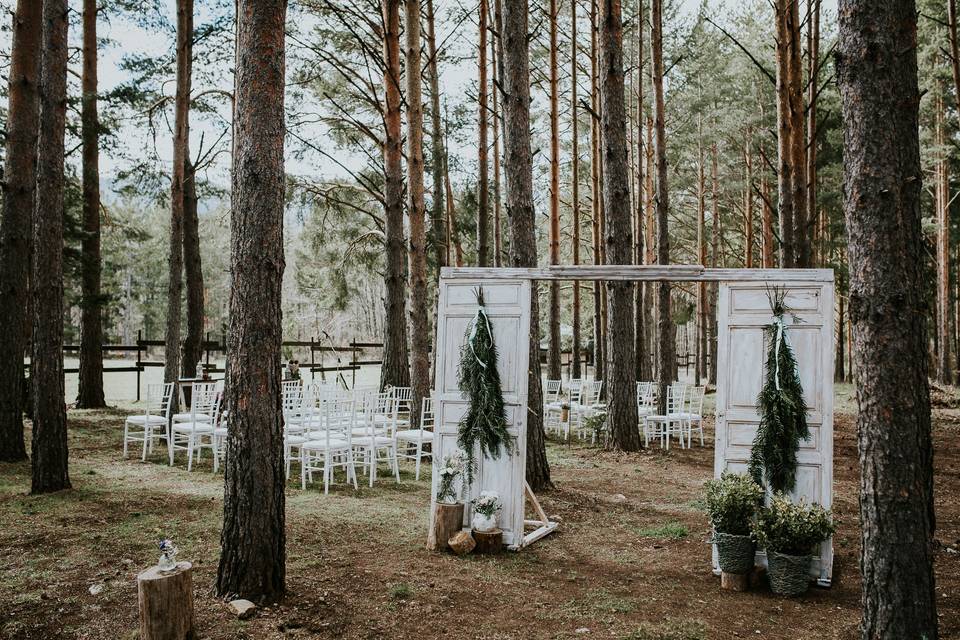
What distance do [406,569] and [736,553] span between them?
2376mm

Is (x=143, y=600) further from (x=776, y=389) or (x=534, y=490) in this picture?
(x=534, y=490)

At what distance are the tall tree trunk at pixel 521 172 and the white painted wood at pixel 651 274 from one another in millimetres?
1872

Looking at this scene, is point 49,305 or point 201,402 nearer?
point 49,305

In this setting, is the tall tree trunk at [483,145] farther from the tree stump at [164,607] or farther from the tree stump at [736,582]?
the tree stump at [164,607]

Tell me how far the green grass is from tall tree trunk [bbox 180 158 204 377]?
11151 millimetres

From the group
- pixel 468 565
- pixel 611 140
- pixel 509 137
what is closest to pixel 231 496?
pixel 468 565

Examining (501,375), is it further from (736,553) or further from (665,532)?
(736,553)

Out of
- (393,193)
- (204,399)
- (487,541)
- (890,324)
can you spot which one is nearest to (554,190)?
(393,193)

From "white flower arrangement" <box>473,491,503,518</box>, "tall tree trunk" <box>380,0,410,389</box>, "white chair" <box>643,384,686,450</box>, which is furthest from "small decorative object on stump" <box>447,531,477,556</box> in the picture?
"tall tree trunk" <box>380,0,410,389</box>

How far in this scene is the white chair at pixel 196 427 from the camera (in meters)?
8.95

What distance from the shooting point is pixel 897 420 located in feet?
11.5

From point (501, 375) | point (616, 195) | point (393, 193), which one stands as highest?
point (393, 193)

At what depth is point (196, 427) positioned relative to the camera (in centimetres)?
898

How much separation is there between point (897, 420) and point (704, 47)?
19.7 metres
